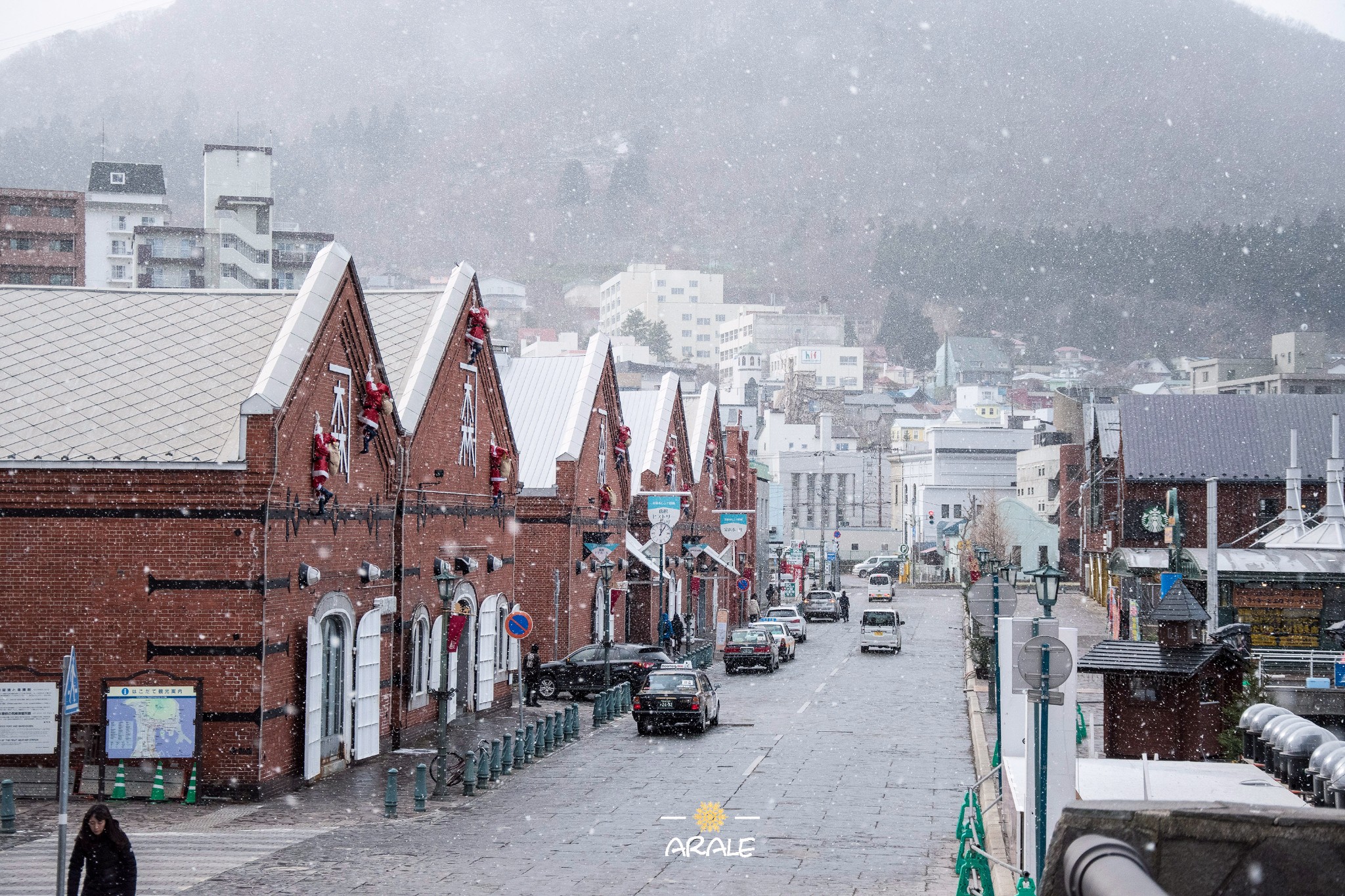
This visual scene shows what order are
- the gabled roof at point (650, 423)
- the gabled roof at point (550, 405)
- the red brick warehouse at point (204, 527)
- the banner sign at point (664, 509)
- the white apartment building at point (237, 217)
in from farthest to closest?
1. the white apartment building at point (237, 217)
2. the gabled roof at point (650, 423)
3. the banner sign at point (664, 509)
4. the gabled roof at point (550, 405)
5. the red brick warehouse at point (204, 527)

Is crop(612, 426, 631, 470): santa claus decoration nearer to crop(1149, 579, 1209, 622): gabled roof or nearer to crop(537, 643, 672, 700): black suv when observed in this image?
crop(537, 643, 672, 700): black suv

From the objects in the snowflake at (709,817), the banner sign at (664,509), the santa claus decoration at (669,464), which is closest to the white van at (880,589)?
the santa claus decoration at (669,464)

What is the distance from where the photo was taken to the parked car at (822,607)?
258 ft

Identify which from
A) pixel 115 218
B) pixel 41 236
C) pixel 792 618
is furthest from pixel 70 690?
pixel 115 218

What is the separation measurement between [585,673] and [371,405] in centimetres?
1442

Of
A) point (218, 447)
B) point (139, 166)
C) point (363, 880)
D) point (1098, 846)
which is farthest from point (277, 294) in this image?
point (139, 166)

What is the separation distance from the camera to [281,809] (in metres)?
21.8

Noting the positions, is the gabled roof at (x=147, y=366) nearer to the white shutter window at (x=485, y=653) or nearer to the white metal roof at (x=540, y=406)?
the white shutter window at (x=485, y=653)

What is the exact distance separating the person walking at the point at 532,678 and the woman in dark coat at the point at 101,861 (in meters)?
25.7

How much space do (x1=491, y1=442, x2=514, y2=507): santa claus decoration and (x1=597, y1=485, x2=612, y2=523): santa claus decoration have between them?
9069mm

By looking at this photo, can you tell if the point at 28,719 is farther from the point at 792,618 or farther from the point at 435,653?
the point at 792,618

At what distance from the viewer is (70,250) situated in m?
98.6

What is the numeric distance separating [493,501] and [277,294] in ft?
34.7

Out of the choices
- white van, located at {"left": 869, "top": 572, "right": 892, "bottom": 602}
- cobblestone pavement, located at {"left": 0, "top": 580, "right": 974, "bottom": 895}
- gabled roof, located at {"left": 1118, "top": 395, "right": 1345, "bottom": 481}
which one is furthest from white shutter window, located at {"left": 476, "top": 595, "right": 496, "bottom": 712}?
white van, located at {"left": 869, "top": 572, "right": 892, "bottom": 602}
